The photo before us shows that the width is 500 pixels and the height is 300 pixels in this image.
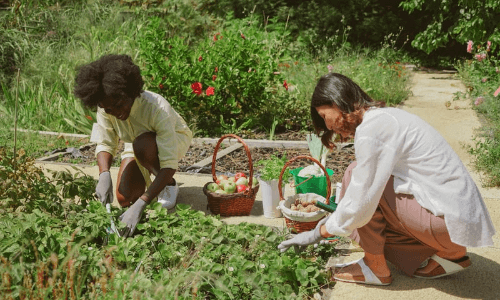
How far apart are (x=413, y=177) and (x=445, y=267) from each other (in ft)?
1.84

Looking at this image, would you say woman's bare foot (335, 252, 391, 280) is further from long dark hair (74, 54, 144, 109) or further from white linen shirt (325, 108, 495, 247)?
long dark hair (74, 54, 144, 109)

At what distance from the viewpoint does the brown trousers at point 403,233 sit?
8.45 ft

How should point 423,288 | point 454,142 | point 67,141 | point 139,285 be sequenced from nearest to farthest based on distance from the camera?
point 139,285
point 423,288
point 454,142
point 67,141

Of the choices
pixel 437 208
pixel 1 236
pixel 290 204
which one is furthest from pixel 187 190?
pixel 437 208

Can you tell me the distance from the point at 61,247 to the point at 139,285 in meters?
0.52

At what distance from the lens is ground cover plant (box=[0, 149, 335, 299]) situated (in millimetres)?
2383

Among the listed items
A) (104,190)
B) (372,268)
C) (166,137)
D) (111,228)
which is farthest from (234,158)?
(372,268)

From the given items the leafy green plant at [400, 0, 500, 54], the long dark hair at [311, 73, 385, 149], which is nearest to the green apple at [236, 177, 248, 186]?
the long dark hair at [311, 73, 385, 149]

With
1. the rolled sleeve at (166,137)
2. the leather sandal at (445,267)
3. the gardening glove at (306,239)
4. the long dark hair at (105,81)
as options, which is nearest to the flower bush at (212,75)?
the rolled sleeve at (166,137)

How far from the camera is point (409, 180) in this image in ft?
8.46

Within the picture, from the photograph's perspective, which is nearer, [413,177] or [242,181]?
[413,177]

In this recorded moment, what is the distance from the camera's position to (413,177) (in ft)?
8.43

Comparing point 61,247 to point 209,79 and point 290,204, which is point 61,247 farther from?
point 209,79

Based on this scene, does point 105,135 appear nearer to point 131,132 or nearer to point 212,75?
point 131,132
